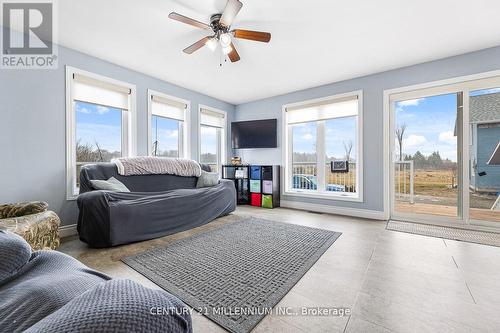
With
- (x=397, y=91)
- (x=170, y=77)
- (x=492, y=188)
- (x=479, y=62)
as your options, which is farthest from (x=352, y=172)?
(x=170, y=77)

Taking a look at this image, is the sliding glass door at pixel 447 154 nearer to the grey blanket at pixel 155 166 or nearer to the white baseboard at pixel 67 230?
the grey blanket at pixel 155 166

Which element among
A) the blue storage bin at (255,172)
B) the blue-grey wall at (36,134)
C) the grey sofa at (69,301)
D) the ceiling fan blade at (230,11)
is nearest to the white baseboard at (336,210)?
the blue storage bin at (255,172)

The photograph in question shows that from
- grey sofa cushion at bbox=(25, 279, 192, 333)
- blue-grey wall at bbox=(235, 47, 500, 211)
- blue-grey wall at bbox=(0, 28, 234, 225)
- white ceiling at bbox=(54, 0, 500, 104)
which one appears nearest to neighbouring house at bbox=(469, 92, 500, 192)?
blue-grey wall at bbox=(235, 47, 500, 211)

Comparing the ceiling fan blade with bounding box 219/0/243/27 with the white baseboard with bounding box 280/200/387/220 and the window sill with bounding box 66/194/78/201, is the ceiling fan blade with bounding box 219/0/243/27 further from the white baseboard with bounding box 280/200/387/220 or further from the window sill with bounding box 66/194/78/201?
the white baseboard with bounding box 280/200/387/220

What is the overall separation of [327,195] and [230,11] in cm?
333

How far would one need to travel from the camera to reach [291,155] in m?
4.63

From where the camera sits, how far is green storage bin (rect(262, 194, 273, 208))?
4.38 m

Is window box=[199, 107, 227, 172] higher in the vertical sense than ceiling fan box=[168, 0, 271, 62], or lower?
lower

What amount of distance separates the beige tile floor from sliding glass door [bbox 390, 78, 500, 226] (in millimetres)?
951

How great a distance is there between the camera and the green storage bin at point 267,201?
4.38 m

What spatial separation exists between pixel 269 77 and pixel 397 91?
209 centimetres

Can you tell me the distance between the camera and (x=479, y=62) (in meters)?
2.80

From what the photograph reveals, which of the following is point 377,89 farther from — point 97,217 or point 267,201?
point 97,217

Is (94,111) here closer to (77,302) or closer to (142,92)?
(142,92)
